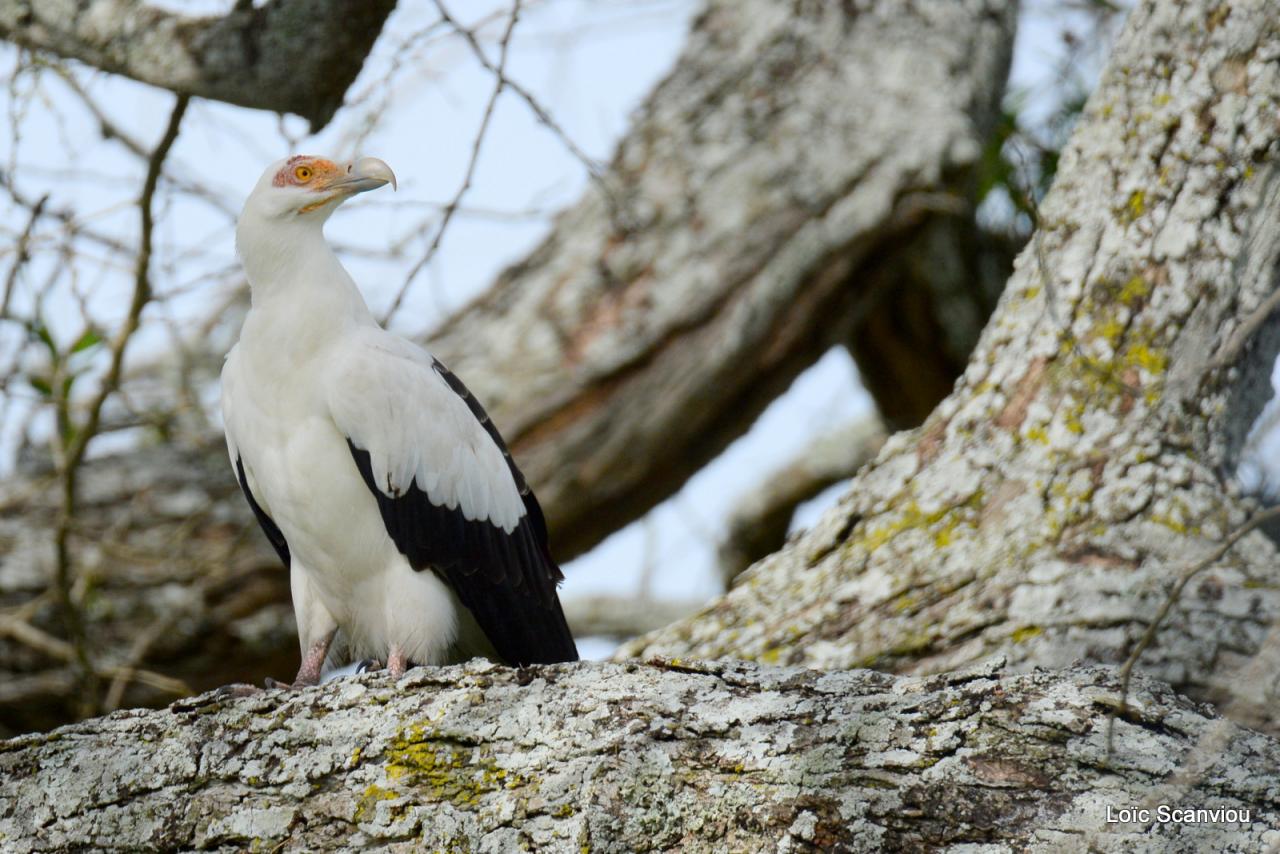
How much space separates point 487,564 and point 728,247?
3.59m

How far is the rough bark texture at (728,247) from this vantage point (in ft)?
26.5

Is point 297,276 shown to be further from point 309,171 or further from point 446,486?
point 446,486

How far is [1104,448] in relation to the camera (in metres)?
5.35

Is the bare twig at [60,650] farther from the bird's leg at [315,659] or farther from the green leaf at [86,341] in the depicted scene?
the bird's leg at [315,659]

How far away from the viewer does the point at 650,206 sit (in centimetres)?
860

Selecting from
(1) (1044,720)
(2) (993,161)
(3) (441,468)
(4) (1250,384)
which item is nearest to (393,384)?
(3) (441,468)

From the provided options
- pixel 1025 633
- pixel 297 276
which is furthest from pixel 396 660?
pixel 1025 633

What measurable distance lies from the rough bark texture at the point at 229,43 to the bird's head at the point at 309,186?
0.21 m

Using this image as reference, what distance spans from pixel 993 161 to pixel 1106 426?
427 centimetres

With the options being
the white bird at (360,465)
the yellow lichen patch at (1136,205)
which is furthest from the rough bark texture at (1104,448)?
the white bird at (360,465)

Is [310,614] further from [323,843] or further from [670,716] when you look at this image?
[670,716]

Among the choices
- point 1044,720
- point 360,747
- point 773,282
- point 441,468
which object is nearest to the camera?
point 1044,720

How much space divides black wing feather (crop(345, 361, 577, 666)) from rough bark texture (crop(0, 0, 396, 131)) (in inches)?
46.6

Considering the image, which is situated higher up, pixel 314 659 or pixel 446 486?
pixel 446 486
